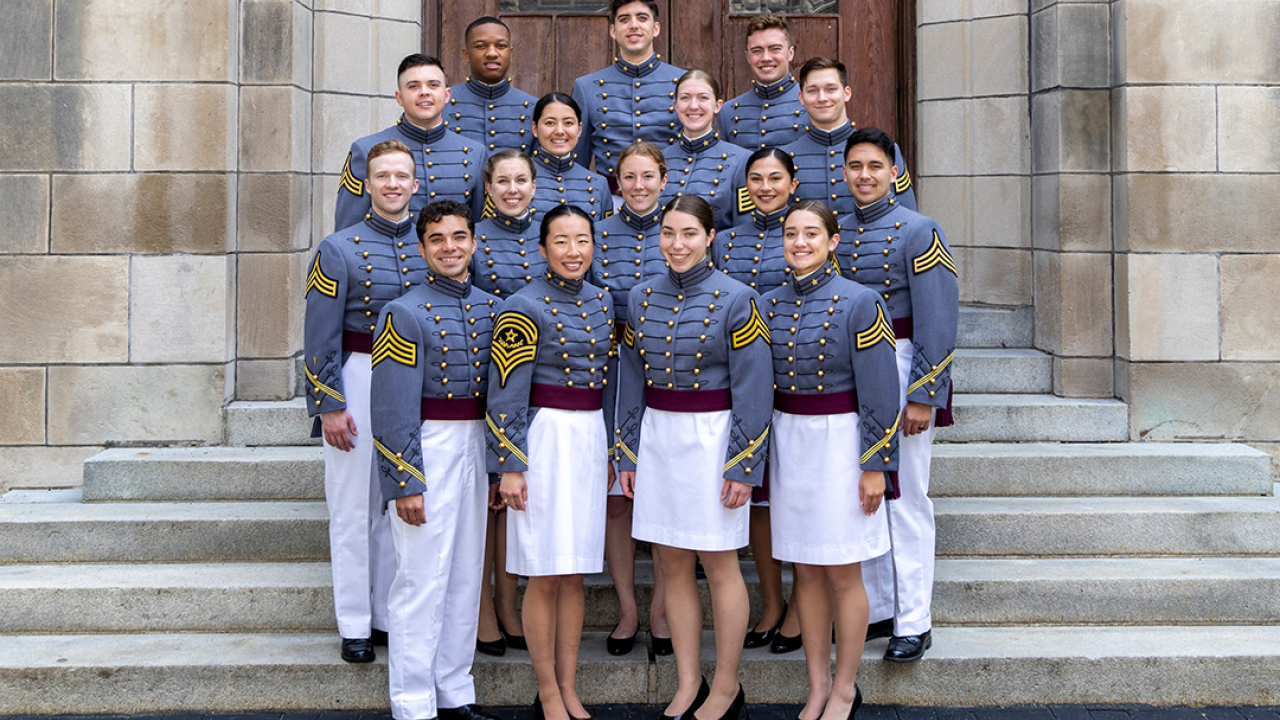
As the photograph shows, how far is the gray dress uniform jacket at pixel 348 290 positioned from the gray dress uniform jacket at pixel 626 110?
116 cm

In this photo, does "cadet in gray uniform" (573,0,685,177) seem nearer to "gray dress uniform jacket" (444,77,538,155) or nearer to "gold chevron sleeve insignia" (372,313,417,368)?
"gray dress uniform jacket" (444,77,538,155)

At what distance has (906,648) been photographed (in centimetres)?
431

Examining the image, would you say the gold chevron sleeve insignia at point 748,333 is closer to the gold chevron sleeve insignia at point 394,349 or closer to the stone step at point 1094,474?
the gold chevron sleeve insignia at point 394,349

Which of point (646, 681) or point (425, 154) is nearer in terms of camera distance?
point (646, 681)

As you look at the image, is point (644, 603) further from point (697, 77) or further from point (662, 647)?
point (697, 77)

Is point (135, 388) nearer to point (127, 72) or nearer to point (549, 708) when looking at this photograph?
point (127, 72)

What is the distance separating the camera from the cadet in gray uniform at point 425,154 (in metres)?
4.66

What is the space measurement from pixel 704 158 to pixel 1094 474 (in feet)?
7.98

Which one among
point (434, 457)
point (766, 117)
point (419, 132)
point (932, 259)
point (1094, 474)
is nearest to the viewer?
point (434, 457)

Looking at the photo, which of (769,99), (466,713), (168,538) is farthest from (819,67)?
(168,538)

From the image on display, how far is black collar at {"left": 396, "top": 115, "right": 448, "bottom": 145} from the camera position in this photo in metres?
4.75

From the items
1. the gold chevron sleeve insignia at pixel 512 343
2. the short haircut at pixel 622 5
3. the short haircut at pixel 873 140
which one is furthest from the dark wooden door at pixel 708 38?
the gold chevron sleeve insignia at pixel 512 343

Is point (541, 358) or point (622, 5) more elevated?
point (622, 5)

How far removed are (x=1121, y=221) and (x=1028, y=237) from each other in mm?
643
